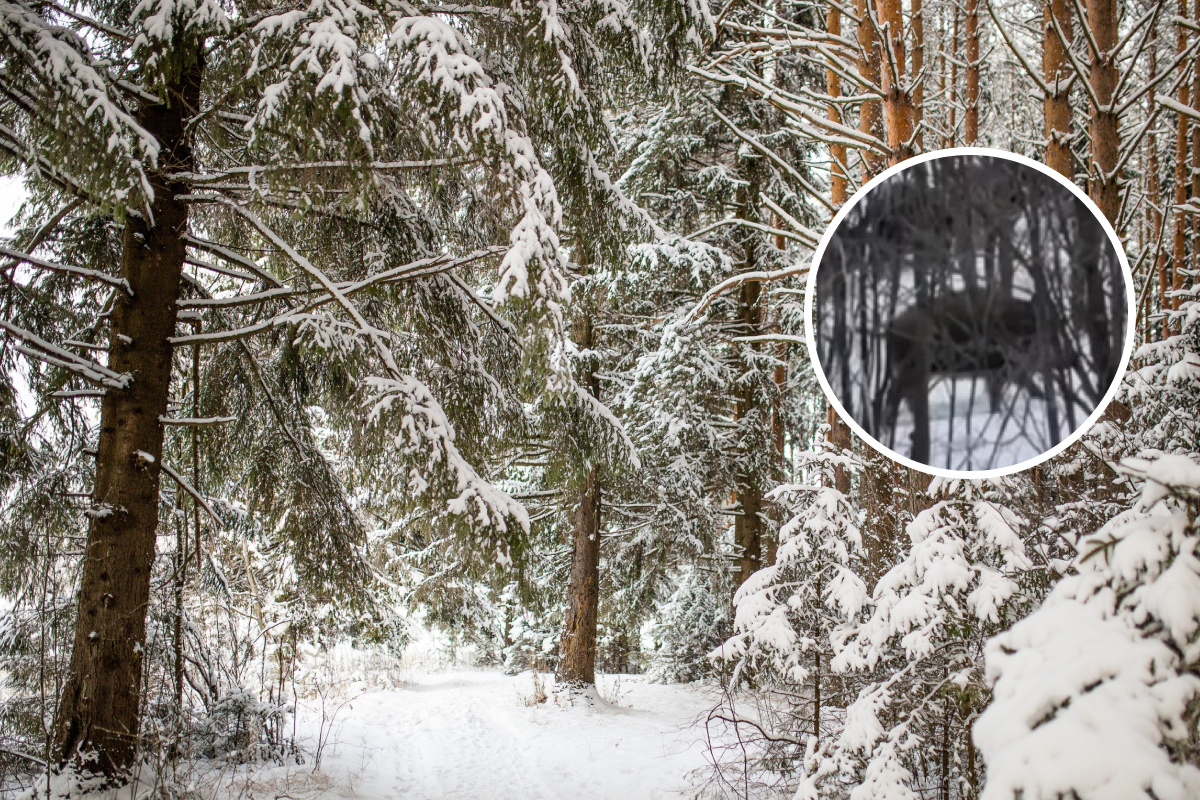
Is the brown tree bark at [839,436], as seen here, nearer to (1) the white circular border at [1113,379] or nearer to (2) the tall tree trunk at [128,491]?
(1) the white circular border at [1113,379]

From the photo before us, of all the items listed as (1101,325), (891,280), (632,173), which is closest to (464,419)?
(891,280)

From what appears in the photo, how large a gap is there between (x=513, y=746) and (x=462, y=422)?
360 centimetres

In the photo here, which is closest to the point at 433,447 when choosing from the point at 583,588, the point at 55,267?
the point at 55,267

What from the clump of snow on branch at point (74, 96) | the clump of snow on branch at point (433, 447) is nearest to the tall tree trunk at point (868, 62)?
the clump of snow on branch at point (433, 447)

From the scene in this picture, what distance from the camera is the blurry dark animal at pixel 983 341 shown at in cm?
163

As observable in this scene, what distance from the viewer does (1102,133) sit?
10.5ft

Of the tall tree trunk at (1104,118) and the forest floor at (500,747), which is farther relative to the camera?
the forest floor at (500,747)

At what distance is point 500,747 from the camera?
21.2 feet

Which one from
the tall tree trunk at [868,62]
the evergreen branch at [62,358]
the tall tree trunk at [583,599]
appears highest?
the tall tree trunk at [868,62]

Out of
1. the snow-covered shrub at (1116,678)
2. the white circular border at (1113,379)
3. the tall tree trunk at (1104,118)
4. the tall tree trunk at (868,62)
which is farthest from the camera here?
the tall tree trunk at (868,62)

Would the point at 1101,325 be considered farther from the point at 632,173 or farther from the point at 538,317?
the point at 632,173

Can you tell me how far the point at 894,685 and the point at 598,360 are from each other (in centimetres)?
592

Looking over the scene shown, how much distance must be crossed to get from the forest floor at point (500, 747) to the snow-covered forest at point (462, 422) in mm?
65

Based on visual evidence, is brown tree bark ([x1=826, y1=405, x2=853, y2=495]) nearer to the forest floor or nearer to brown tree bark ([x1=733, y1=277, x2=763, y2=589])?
brown tree bark ([x1=733, y1=277, x2=763, y2=589])
